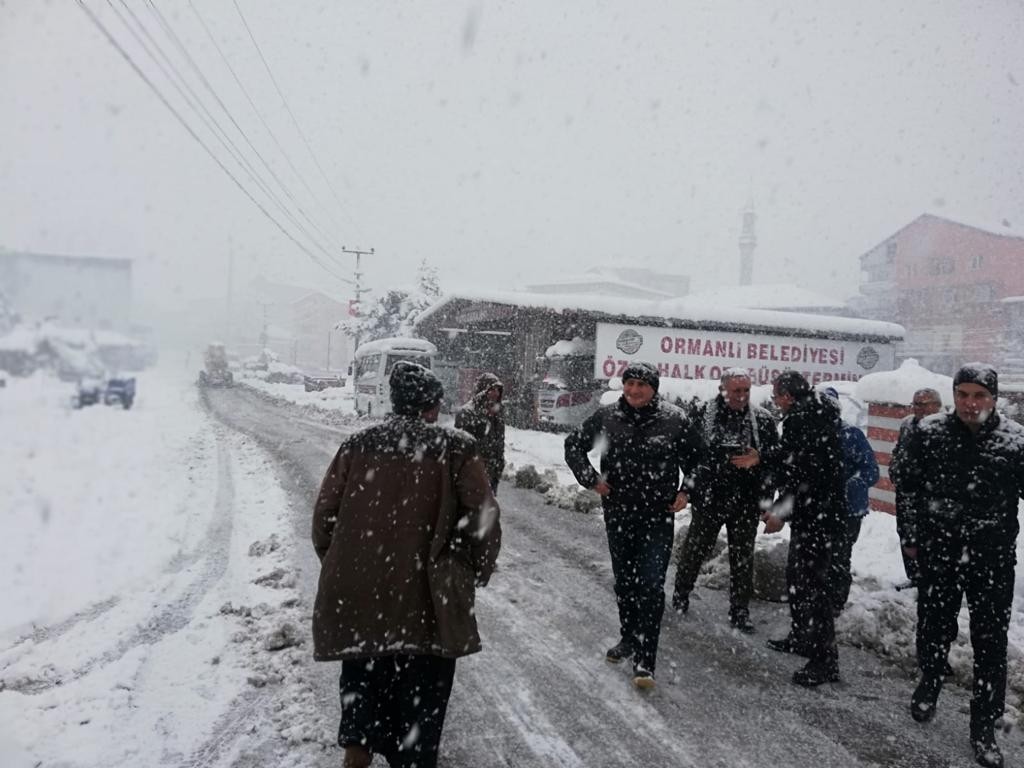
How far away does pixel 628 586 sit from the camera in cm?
420

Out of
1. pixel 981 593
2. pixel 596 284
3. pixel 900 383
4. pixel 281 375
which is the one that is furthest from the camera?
pixel 596 284

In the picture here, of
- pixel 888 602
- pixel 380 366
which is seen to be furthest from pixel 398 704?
pixel 380 366

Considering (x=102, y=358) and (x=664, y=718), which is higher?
(x=102, y=358)

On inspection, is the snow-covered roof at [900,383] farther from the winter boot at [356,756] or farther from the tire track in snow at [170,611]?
the tire track in snow at [170,611]

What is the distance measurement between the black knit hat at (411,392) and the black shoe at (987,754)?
323cm

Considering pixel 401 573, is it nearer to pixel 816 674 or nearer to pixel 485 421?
pixel 816 674

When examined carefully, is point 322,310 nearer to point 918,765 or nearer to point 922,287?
point 922,287

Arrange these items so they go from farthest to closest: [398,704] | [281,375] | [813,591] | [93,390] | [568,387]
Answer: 1. [281,375]
2. [568,387]
3. [813,591]
4. [93,390]
5. [398,704]

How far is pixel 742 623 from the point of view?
4953 mm

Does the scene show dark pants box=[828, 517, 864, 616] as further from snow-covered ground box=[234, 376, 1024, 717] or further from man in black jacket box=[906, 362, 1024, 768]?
man in black jacket box=[906, 362, 1024, 768]

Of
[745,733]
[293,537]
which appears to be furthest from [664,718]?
[293,537]

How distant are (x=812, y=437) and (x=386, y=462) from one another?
298cm

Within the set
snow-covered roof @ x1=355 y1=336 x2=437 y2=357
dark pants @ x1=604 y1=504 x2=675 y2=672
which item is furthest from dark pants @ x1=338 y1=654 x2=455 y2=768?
snow-covered roof @ x1=355 y1=336 x2=437 y2=357

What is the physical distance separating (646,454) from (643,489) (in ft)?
0.70
